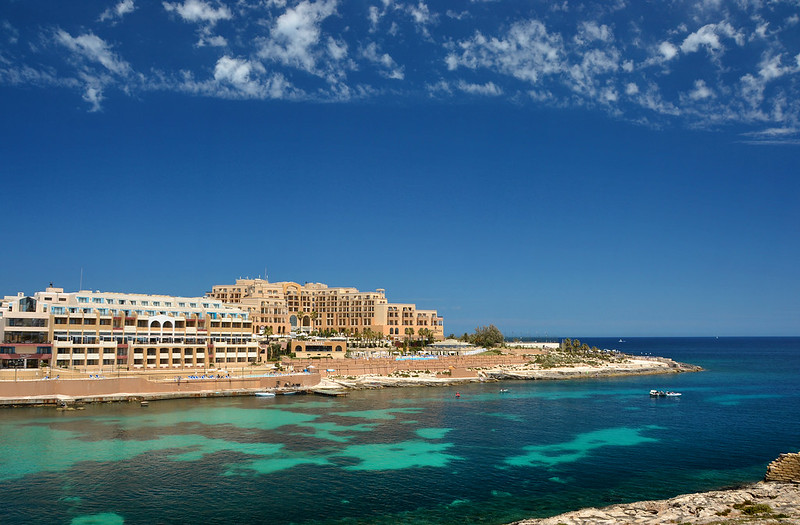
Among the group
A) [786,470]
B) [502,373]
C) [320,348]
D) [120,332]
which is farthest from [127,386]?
[786,470]

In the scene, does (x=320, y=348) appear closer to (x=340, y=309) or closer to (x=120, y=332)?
(x=340, y=309)

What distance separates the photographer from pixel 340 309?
178000 mm

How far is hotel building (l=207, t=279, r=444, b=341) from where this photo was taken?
169125 mm

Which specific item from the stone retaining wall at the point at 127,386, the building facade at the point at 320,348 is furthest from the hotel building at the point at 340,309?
the stone retaining wall at the point at 127,386

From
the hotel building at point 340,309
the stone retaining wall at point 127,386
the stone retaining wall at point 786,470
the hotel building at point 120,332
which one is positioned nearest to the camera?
the stone retaining wall at point 786,470

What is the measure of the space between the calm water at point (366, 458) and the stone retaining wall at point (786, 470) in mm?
3190

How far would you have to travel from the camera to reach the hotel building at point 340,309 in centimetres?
16912

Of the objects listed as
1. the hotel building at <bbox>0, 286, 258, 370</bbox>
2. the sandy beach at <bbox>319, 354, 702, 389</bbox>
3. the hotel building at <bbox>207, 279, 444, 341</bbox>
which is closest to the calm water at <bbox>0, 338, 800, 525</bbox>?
the hotel building at <bbox>0, 286, 258, 370</bbox>

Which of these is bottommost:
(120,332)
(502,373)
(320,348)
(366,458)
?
(366,458)

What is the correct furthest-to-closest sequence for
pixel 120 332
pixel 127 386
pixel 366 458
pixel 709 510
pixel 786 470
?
pixel 120 332 < pixel 127 386 < pixel 366 458 < pixel 786 470 < pixel 709 510

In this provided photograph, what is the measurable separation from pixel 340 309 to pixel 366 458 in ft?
421

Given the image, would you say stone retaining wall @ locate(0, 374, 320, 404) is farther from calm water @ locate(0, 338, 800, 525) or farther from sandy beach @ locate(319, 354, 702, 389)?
sandy beach @ locate(319, 354, 702, 389)

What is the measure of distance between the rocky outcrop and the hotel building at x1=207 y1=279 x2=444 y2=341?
128661mm

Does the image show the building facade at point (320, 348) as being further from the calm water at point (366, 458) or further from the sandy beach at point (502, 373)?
Result: the calm water at point (366, 458)
